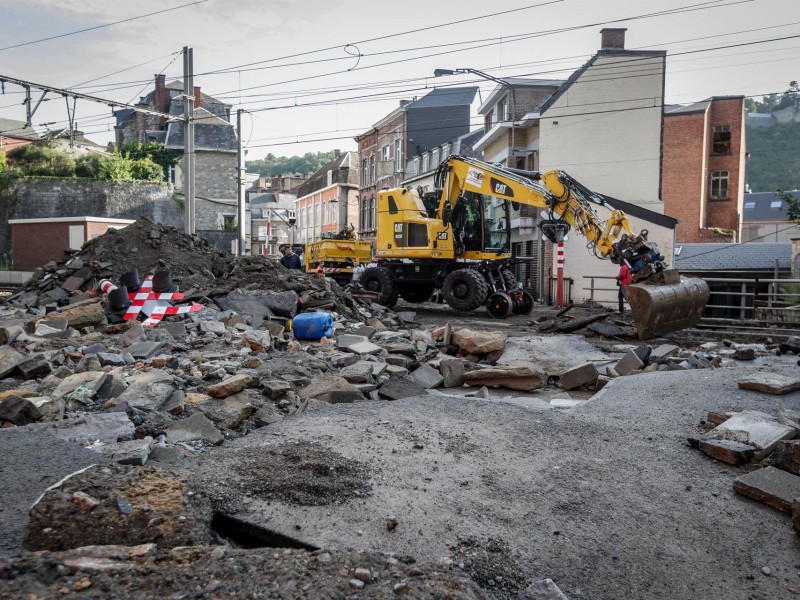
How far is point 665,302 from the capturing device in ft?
38.0

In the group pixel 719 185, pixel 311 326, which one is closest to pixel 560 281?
pixel 311 326

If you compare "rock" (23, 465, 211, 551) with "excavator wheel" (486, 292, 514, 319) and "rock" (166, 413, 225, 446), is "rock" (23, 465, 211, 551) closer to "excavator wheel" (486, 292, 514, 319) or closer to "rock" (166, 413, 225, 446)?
"rock" (166, 413, 225, 446)

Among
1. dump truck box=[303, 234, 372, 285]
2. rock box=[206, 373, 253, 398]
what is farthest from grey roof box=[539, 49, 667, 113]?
rock box=[206, 373, 253, 398]

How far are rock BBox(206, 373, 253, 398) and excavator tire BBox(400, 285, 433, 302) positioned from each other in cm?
1309

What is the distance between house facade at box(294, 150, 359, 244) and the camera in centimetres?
5903

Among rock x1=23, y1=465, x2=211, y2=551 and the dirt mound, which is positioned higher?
the dirt mound

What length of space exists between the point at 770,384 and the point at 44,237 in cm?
3072

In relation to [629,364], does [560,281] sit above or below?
above

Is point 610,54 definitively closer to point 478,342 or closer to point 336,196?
point 478,342

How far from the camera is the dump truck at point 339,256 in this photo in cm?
2366

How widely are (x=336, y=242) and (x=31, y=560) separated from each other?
21347 millimetres

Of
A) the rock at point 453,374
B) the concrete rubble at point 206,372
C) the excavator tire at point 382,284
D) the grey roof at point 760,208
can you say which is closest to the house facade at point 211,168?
the excavator tire at point 382,284

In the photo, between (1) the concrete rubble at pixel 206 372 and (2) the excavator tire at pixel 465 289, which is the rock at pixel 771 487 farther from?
(2) the excavator tire at pixel 465 289

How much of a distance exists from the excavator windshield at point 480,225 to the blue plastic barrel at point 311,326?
845 cm
